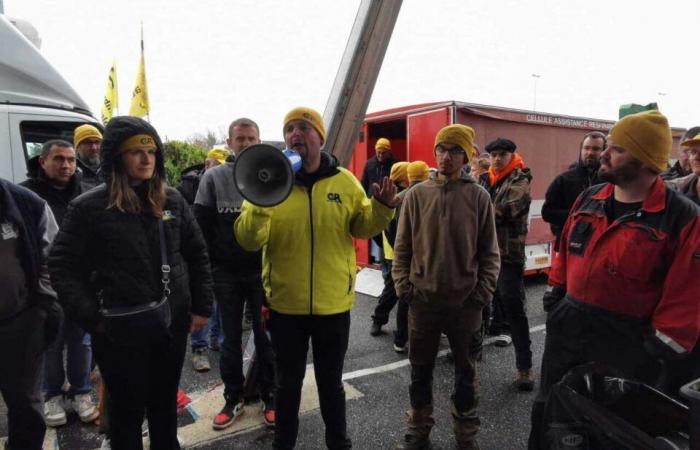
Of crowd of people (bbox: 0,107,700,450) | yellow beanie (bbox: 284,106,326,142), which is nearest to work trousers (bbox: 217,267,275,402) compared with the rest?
crowd of people (bbox: 0,107,700,450)

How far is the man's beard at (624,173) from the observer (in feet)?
6.61

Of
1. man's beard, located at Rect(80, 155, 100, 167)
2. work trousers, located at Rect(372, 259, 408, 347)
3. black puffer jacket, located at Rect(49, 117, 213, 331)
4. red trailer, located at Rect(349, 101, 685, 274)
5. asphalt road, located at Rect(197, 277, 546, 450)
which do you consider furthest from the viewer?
red trailer, located at Rect(349, 101, 685, 274)

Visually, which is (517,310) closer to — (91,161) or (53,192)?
(53,192)

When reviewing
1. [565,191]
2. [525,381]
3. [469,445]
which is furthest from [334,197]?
[565,191]

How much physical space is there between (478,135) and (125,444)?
17.8 ft

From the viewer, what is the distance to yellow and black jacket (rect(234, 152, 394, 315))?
7.38 ft

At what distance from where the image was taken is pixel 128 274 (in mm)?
1978

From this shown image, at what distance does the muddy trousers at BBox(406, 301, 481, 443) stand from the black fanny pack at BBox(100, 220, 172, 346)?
148 centimetres

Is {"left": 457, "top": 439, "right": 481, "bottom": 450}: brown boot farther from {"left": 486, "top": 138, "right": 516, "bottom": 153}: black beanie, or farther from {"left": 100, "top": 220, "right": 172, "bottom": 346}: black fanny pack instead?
{"left": 486, "top": 138, "right": 516, "bottom": 153}: black beanie

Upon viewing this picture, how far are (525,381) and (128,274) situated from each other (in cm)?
311

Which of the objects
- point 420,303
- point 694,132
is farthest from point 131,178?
point 694,132

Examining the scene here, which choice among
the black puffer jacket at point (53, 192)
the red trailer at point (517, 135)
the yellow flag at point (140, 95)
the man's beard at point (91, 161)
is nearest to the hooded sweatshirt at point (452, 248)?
the black puffer jacket at point (53, 192)

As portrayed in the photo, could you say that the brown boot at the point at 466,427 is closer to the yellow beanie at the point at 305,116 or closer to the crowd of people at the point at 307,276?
the crowd of people at the point at 307,276

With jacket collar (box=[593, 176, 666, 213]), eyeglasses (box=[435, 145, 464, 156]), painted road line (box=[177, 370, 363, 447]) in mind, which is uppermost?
eyeglasses (box=[435, 145, 464, 156])
